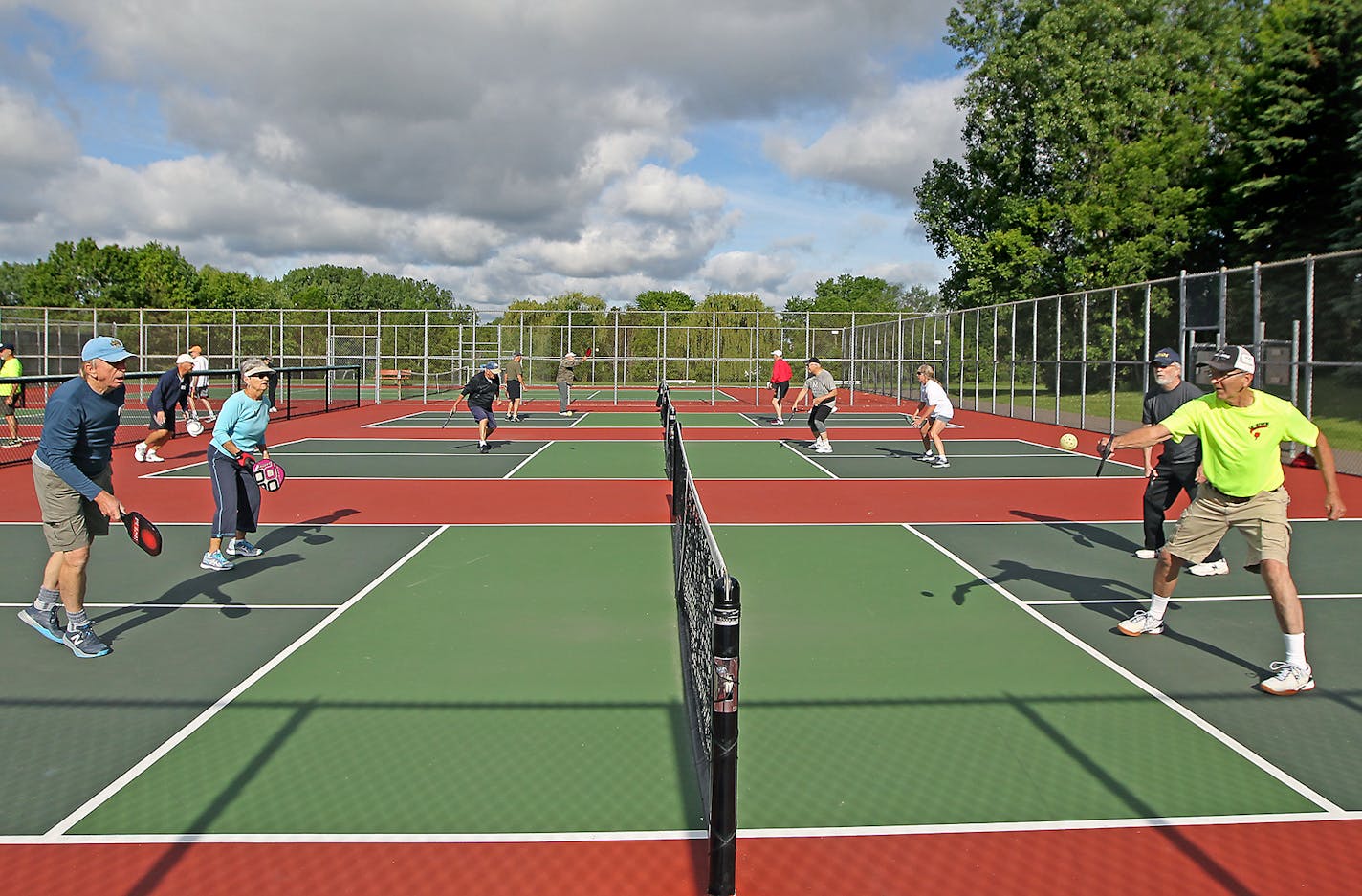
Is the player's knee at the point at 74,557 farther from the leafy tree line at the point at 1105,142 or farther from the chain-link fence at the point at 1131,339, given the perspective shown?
the leafy tree line at the point at 1105,142

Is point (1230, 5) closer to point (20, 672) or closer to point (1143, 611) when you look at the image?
point (1143, 611)

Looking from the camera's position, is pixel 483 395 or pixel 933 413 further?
pixel 483 395

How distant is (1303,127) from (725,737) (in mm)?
36221

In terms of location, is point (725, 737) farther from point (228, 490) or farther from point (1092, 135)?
point (1092, 135)

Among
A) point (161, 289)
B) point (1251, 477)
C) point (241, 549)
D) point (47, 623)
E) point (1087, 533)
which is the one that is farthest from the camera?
point (161, 289)

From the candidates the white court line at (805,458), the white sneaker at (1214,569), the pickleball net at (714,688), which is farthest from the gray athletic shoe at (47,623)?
the white court line at (805,458)

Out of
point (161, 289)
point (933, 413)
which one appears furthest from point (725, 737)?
point (161, 289)

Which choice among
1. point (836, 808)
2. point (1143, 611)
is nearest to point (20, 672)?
point (836, 808)

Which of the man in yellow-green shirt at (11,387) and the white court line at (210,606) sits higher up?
the man in yellow-green shirt at (11,387)

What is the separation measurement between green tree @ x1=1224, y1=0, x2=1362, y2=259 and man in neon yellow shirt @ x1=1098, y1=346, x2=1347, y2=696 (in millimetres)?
27123

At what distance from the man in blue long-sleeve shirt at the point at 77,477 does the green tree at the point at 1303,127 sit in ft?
103

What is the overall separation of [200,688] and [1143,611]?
6.28m

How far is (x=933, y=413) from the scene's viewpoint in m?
17.4

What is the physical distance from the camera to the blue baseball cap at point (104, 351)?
6.42m
